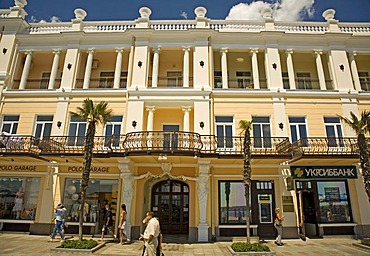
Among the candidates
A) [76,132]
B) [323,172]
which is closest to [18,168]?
[76,132]

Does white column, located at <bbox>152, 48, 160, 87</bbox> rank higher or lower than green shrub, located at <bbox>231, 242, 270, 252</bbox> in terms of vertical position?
higher

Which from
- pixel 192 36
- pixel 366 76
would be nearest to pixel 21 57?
pixel 192 36

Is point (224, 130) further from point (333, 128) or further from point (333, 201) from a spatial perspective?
point (333, 201)

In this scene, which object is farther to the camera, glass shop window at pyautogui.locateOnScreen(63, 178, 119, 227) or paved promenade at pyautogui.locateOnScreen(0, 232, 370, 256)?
glass shop window at pyautogui.locateOnScreen(63, 178, 119, 227)

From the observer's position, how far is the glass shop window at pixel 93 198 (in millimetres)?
14297

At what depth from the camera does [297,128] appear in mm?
15445

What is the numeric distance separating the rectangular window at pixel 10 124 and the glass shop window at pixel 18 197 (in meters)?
2.93

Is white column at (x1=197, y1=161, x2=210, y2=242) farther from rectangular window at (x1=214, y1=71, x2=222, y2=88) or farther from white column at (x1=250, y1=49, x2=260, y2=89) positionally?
white column at (x1=250, y1=49, x2=260, y2=89)

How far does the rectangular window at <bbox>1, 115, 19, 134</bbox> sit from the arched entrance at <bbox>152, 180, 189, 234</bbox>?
9.45 meters

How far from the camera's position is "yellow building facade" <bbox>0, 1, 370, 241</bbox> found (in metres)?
13.8

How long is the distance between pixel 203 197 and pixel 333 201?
7.41 metres

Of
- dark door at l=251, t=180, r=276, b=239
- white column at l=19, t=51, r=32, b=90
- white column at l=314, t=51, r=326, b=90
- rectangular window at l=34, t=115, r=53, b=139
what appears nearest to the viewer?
dark door at l=251, t=180, r=276, b=239

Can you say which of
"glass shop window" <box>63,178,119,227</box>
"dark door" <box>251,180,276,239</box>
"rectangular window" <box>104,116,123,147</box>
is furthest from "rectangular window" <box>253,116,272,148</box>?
"glass shop window" <box>63,178,119,227</box>

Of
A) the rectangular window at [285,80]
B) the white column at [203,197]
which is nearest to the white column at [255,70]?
the rectangular window at [285,80]
